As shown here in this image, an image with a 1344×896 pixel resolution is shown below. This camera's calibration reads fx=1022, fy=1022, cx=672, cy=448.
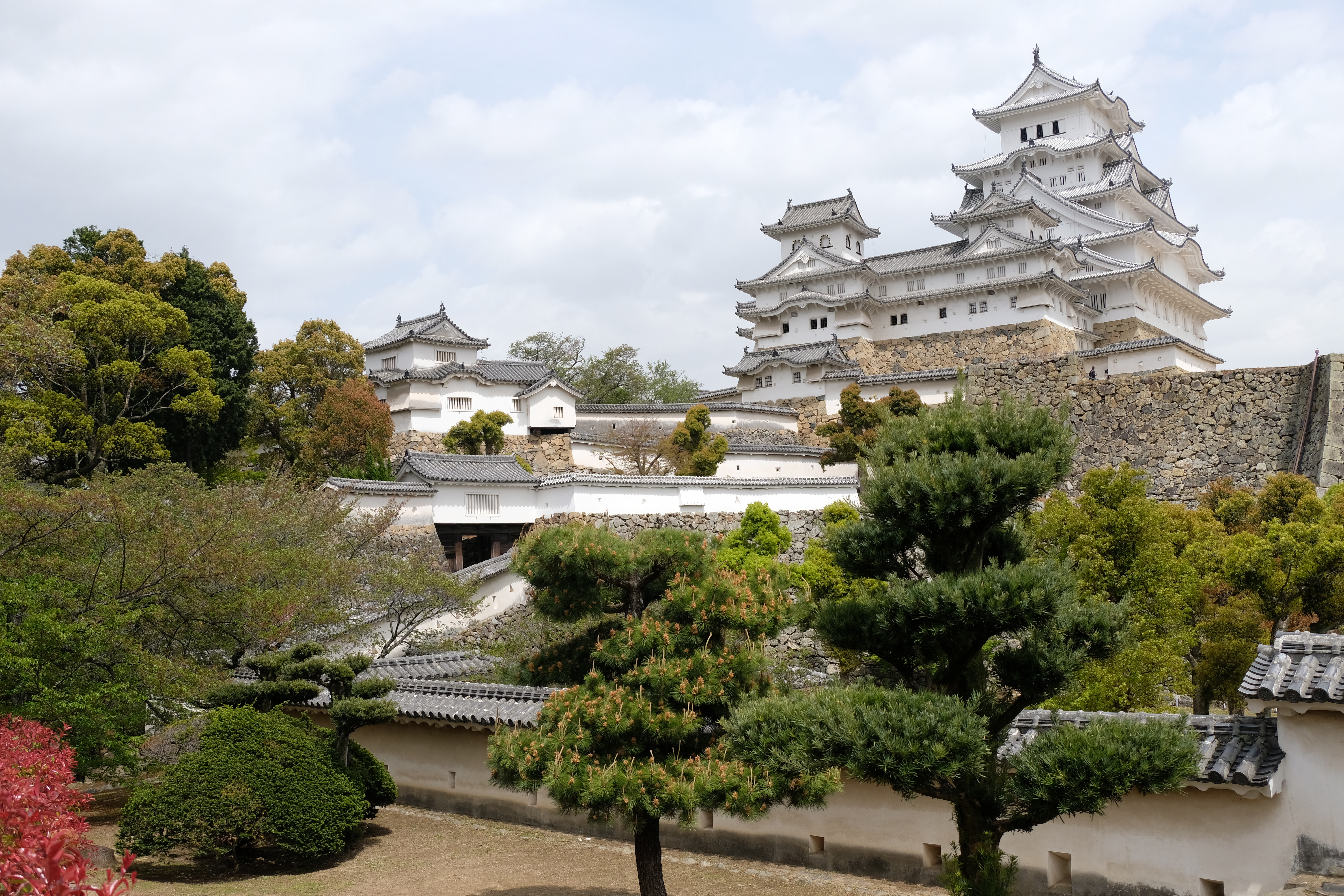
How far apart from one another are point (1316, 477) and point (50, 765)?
23.9 m

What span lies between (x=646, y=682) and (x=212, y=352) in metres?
24.3

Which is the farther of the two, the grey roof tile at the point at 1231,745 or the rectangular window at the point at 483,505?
the rectangular window at the point at 483,505

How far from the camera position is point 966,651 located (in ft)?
23.3

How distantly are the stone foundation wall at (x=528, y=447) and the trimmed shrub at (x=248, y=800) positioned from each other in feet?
77.4

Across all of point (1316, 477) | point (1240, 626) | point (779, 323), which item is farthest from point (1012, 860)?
point (779, 323)

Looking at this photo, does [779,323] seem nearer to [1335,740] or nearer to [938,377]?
[938,377]

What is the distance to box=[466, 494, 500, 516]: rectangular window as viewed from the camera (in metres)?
25.5

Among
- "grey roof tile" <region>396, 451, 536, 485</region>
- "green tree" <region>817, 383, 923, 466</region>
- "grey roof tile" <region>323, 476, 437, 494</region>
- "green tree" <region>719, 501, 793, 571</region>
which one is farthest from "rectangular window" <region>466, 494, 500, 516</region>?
"green tree" <region>817, 383, 923, 466</region>

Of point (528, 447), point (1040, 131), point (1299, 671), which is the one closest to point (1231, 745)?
point (1299, 671)

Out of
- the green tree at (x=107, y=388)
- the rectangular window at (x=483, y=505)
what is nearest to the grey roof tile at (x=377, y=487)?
the rectangular window at (x=483, y=505)

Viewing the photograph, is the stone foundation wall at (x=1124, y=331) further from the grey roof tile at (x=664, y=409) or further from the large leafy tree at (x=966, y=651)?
the large leafy tree at (x=966, y=651)

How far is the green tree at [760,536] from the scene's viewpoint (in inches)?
901

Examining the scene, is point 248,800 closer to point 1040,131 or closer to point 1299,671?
point 1299,671

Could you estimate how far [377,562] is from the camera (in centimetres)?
1702
